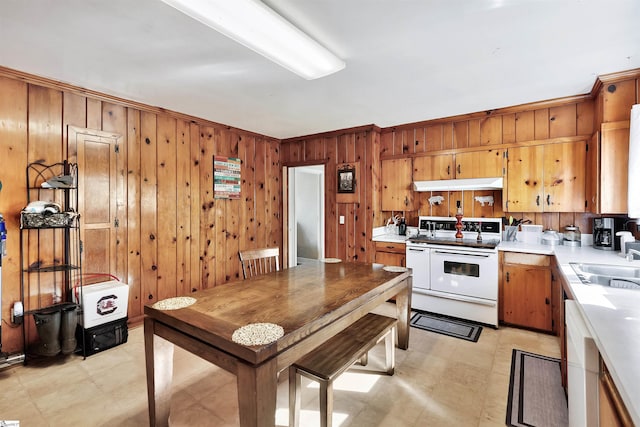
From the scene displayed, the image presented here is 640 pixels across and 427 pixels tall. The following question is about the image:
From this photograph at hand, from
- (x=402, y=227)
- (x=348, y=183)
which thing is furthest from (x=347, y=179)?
(x=402, y=227)

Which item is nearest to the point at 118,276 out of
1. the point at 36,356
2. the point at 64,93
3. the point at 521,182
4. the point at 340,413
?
the point at 36,356

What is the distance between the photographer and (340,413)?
6.21ft

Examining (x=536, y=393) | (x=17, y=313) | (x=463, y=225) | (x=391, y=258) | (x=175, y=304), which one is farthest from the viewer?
(x=391, y=258)

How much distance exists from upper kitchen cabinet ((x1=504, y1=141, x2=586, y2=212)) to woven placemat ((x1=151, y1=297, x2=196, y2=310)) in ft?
11.1

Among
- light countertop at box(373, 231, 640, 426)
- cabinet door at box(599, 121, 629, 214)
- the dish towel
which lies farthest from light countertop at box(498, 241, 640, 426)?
cabinet door at box(599, 121, 629, 214)

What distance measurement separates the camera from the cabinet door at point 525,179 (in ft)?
10.7

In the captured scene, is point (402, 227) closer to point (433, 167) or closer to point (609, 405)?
point (433, 167)

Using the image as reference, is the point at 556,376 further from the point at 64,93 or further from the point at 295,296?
the point at 64,93

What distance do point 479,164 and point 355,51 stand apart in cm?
228

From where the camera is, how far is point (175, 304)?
163 centimetres

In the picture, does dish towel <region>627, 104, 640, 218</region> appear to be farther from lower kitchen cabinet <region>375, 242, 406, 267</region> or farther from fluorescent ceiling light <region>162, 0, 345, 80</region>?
fluorescent ceiling light <region>162, 0, 345, 80</region>

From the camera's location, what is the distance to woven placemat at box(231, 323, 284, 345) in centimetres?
121

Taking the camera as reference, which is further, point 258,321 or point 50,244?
point 50,244

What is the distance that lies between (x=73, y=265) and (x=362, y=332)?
8.95 ft
